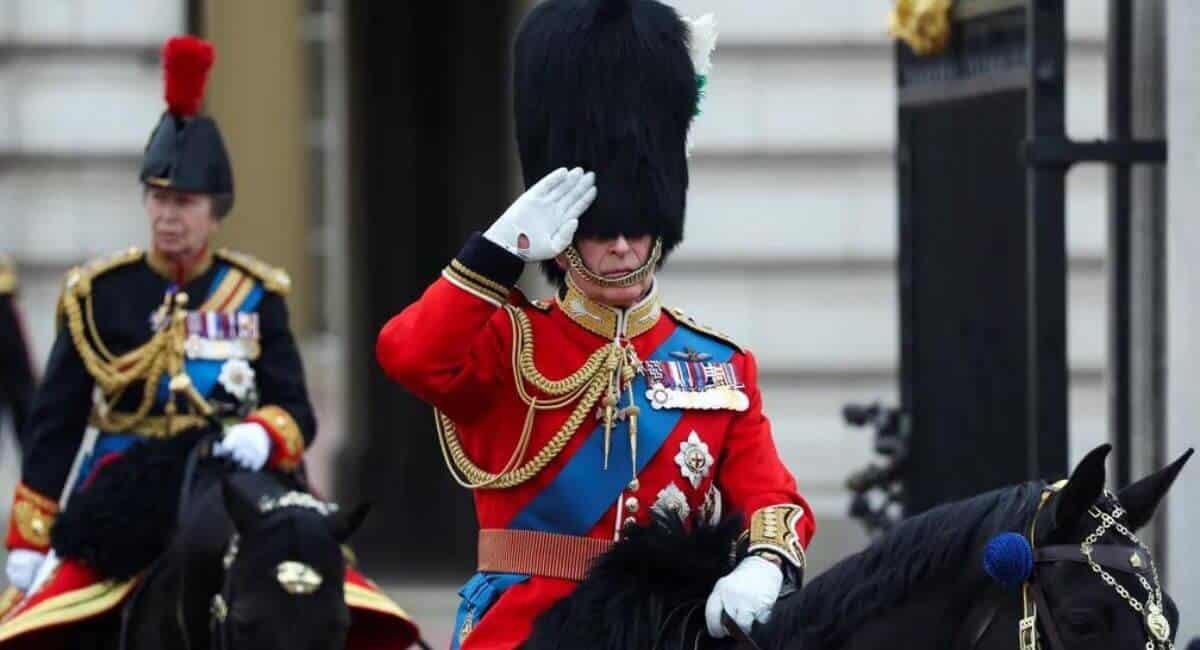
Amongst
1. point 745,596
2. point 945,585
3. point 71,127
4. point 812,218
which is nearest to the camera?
point 945,585

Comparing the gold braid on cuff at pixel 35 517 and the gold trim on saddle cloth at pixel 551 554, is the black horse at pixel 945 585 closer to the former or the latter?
the gold trim on saddle cloth at pixel 551 554

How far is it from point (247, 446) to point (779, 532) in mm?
2286

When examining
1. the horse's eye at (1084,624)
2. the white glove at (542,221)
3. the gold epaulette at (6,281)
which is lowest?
the horse's eye at (1084,624)

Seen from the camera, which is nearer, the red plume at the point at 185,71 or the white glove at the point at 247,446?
the white glove at the point at 247,446

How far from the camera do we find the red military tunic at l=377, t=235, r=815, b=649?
4648 millimetres

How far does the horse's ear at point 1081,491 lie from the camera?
13.0 feet

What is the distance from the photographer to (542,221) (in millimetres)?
4523

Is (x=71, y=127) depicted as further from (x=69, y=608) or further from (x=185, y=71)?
(x=69, y=608)

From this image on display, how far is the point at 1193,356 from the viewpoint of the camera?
6.45 m

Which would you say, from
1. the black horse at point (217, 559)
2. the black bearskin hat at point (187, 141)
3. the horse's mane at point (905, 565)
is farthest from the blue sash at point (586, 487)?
the black bearskin hat at point (187, 141)

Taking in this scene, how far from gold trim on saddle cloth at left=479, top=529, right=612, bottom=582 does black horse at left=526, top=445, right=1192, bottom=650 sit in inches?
3.1

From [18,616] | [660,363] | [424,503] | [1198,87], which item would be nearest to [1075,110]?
[424,503]

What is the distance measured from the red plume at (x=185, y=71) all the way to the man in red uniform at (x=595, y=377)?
2.28 meters

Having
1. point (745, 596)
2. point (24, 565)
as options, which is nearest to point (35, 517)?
point (24, 565)
